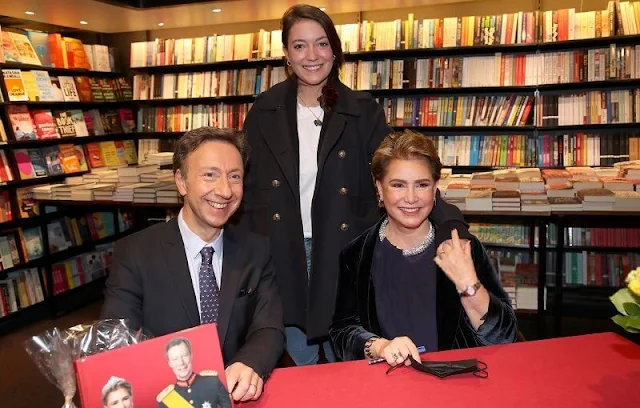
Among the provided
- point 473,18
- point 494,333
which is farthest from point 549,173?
point 494,333

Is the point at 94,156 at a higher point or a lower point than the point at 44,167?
higher

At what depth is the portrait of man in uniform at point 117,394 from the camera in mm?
1036


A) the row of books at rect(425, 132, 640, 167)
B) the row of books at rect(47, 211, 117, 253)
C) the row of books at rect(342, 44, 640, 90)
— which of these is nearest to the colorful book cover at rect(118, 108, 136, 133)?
the row of books at rect(47, 211, 117, 253)

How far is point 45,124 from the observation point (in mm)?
4973

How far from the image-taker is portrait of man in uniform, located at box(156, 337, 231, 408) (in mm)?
1072

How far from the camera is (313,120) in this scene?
2.26 metres

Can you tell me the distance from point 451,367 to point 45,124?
4.73 meters

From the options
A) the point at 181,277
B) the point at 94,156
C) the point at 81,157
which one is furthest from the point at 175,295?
the point at 94,156

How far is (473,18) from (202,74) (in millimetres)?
2724

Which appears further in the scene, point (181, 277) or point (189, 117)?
point (189, 117)

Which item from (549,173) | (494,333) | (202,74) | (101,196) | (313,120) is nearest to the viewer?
(494,333)

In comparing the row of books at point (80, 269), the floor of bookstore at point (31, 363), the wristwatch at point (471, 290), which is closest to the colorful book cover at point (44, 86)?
the row of books at point (80, 269)

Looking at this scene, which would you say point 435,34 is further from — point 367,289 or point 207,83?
point 367,289

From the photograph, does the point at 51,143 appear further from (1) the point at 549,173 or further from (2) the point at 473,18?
(1) the point at 549,173
